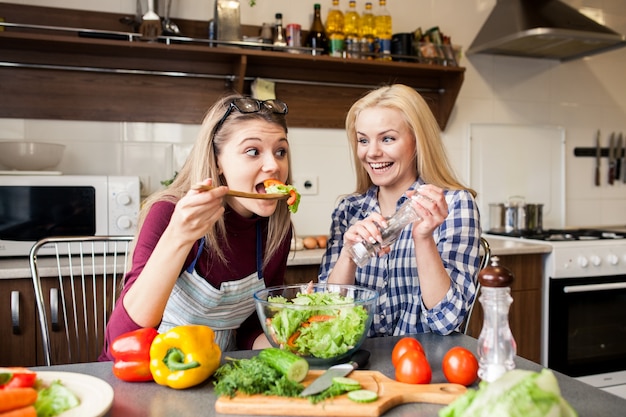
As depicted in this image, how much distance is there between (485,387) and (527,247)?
2.16 metres

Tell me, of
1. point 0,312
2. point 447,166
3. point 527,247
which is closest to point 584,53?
point 527,247

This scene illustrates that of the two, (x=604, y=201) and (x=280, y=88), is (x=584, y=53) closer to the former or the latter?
(x=604, y=201)

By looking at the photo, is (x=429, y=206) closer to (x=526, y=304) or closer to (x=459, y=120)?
(x=526, y=304)

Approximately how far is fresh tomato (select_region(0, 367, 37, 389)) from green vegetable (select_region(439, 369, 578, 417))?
64 cm

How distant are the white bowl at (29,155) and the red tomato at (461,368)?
6.83 feet

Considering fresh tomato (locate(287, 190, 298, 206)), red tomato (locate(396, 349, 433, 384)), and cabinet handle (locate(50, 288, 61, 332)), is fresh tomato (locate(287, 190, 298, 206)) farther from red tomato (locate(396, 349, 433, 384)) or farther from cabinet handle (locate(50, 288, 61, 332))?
cabinet handle (locate(50, 288, 61, 332))

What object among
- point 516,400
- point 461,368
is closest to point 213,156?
point 461,368

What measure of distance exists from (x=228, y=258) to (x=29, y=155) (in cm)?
142

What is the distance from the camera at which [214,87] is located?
2.95 m

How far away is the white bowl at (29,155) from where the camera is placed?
241 cm

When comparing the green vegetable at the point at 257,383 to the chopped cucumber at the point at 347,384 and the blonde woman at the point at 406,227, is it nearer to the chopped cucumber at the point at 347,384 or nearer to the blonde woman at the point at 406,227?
the chopped cucumber at the point at 347,384

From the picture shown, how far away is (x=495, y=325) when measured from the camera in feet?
3.28

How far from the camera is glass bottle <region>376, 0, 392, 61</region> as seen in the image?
3.05 metres

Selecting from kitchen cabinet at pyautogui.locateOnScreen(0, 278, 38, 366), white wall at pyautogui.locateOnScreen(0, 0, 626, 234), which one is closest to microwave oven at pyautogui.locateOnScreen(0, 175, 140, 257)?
kitchen cabinet at pyautogui.locateOnScreen(0, 278, 38, 366)
